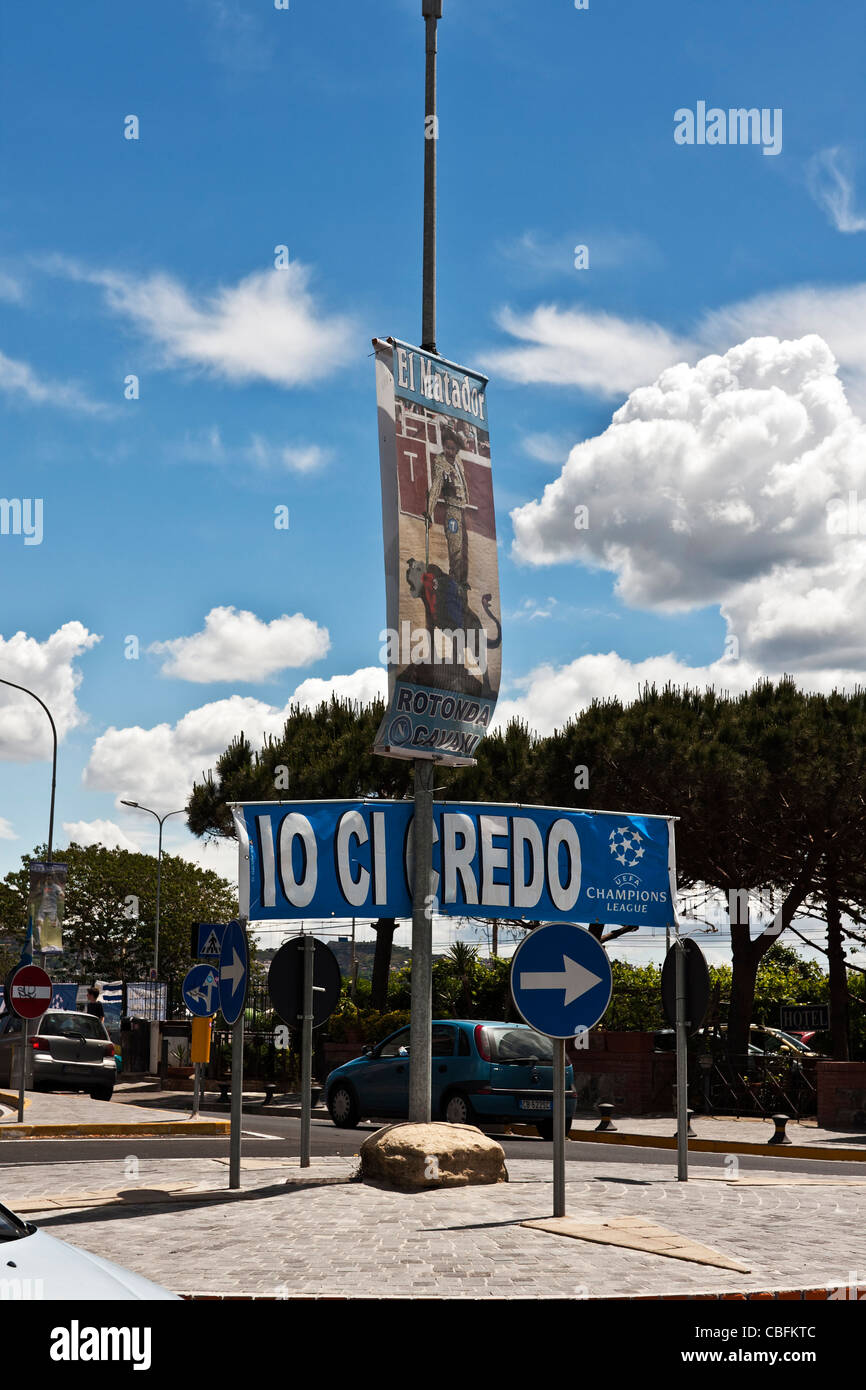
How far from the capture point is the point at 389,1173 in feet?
35.3

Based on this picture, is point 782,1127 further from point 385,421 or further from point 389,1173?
point 385,421

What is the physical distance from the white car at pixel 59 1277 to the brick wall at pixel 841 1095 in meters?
20.6

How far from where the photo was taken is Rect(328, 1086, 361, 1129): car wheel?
20.2 m

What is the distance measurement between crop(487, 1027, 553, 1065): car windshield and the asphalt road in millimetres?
1059

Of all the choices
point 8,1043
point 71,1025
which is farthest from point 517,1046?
point 8,1043

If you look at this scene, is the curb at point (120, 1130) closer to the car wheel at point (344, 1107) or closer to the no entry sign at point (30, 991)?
the no entry sign at point (30, 991)

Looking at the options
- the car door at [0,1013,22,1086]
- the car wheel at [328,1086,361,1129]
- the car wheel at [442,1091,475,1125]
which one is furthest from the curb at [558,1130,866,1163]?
the car door at [0,1013,22,1086]

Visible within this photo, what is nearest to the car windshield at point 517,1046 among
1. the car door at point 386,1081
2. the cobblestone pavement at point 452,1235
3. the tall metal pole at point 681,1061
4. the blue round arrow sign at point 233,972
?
the car door at point 386,1081

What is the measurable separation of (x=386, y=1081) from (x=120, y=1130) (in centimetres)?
356

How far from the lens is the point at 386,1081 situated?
19.6 metres

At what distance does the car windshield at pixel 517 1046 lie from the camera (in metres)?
18.4
